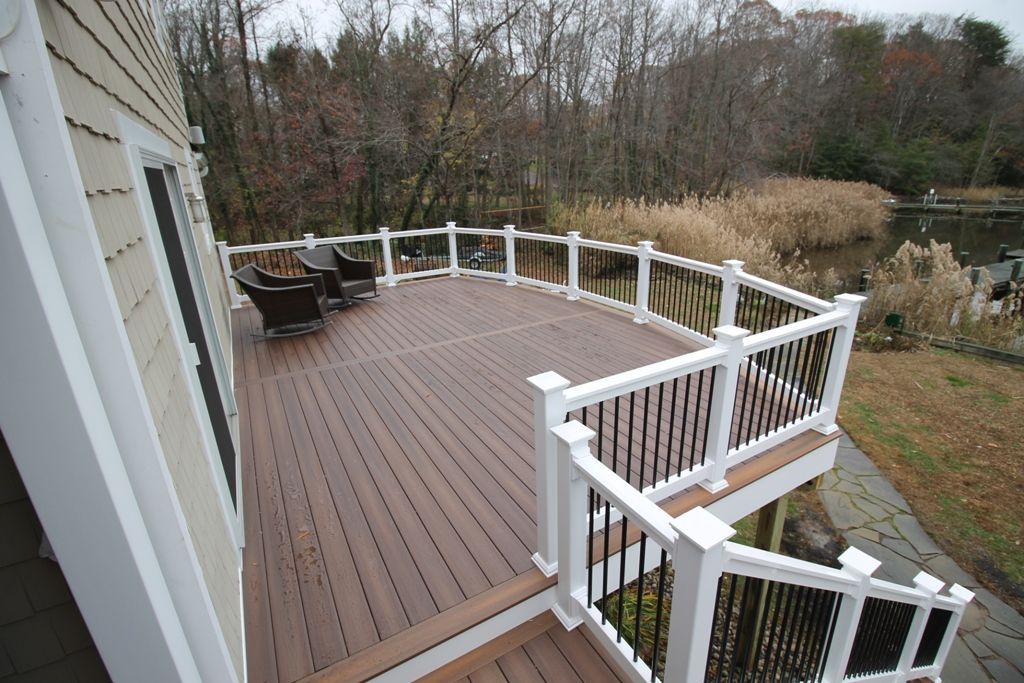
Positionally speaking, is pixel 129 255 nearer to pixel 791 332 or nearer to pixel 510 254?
pixel 791 332

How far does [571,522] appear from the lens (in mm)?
2039

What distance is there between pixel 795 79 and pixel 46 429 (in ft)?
85.1

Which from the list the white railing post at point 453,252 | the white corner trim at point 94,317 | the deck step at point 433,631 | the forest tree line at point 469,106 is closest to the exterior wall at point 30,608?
the white corner trim at point 94,317

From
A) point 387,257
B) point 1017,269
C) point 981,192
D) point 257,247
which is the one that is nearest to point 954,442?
point 387,257

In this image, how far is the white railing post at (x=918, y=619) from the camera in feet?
9.99

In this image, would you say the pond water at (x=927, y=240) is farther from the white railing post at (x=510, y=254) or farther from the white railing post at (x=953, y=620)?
the white railing post at (x=953, y=620)

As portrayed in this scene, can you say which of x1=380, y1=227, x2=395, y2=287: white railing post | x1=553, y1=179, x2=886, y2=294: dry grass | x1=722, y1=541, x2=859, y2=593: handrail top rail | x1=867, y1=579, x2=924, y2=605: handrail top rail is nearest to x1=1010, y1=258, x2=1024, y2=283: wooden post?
x1=553, y1=179, x2=886, y2=294: dry grass

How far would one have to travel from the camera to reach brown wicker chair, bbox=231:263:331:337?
5082 mm

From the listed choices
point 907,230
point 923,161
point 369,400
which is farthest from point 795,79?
point 369,400

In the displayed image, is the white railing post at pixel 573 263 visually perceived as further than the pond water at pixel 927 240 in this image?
No

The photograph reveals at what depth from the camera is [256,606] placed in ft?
7.10

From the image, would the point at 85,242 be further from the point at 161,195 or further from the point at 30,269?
the point at 161,195

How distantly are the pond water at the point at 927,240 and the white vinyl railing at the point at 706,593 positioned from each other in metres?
10.3

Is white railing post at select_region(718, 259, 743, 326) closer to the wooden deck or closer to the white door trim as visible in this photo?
the wooden deck
